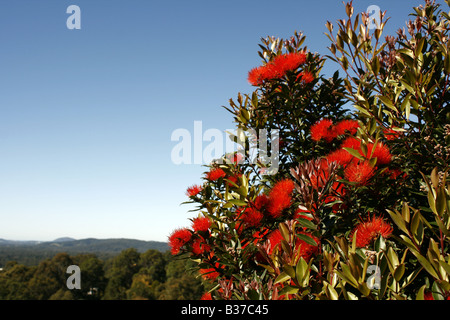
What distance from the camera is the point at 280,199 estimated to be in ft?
6.41

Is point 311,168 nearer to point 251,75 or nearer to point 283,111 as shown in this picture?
point 283,111

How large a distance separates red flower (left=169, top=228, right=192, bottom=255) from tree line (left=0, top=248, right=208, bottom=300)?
39104 millimetres

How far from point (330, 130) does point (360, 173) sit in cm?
75

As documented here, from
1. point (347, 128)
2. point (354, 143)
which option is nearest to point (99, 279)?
point (347, 128)

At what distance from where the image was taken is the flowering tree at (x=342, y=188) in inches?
46.1

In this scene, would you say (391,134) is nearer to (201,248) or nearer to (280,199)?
(280,199)

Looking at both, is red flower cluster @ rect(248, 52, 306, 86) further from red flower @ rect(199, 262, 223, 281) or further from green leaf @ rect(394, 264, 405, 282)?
green leaf @ rect(394, 264, 405, 282)

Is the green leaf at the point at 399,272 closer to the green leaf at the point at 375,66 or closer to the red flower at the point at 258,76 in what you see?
the green leaf at the point at 375,66

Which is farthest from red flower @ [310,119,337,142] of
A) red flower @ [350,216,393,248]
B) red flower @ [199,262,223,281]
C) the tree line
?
the tree line

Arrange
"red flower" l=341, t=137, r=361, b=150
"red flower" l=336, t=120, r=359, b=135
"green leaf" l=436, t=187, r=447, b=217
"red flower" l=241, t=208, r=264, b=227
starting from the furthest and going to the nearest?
1. "red flower" l=336, t=120, r=359, b=135
2. "red flower" l=241, t=208, r=264, b=227
3. "red flower" l=341, t=137, r=361, b=150
4. "green leaf" l=436, t=187, r=447, b=217

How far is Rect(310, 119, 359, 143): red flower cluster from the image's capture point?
228 centimetres

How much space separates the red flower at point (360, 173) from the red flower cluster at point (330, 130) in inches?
25.2

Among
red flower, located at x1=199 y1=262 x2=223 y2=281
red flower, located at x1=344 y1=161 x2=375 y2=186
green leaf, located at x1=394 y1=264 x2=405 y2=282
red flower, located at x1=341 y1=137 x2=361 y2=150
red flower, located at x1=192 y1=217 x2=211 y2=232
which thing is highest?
red flower, located at x1=341 y1=137 x2=361 y2=150
